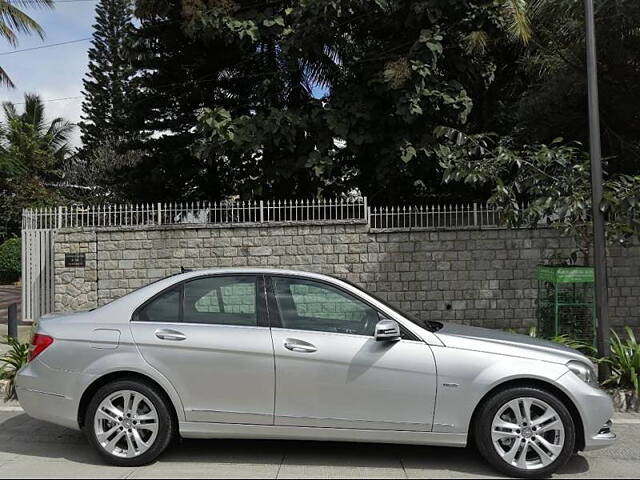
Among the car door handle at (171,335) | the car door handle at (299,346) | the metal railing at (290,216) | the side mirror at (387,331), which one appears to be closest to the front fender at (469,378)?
the side mirror at (387,331)

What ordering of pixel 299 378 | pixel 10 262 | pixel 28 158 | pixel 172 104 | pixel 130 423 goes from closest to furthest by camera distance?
pixel 299 378 < pixel 130 423 < pixel 172 104 < pixel 10 262 < pixel 28 158

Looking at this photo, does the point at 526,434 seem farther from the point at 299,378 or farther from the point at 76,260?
the point at 76,260

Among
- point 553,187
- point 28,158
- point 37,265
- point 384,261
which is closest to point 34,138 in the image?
point 28,158

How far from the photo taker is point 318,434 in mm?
4602

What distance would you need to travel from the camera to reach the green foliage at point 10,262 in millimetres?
23859

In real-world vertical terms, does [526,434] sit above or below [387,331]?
below

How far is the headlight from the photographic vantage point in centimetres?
461

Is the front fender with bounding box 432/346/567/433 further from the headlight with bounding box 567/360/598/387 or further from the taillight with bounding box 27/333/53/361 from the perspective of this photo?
the taillight with bounding box 27/333/53/361

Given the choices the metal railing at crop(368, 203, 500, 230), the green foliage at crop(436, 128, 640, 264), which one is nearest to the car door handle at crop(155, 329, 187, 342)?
the green foliage at crop(436, 128, 640, 264)

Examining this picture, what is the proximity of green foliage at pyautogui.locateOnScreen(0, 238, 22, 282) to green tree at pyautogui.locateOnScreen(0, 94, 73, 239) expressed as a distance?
232 cm

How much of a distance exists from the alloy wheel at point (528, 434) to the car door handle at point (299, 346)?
146 centimetres

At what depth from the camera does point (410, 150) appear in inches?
475

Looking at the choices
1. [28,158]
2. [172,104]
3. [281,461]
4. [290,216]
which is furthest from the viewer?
[28,158]

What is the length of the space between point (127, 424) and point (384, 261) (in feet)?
23.3
